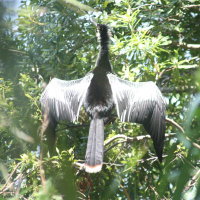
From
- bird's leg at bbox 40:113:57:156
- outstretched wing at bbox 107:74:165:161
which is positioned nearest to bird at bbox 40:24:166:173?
outstretched wing at bbox 107:74:165:161

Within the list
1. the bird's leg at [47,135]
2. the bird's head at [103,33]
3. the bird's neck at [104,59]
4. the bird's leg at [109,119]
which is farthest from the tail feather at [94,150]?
the bird's leg at [47,135]

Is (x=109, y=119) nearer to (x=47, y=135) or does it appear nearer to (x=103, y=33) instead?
(x=103, y=33)

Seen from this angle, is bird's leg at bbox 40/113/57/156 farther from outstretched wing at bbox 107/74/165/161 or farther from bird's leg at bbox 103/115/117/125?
bird's leg at bbox 103/115/117/125

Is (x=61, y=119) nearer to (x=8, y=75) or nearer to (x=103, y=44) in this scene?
(x=103, y=44)

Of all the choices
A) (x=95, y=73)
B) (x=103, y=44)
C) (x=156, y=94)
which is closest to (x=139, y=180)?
(x=156, y=94)

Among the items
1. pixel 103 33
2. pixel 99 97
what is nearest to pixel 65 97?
pixel 99 97

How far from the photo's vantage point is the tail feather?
316 cm

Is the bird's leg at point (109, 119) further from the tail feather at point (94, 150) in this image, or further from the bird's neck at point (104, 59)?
the bird's neck at point (104, 59)

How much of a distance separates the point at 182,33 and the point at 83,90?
128 cm

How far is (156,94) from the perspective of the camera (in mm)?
3742

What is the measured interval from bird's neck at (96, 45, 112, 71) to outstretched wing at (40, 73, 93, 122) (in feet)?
0.78

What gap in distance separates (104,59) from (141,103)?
0.68m

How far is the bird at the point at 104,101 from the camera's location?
362cm

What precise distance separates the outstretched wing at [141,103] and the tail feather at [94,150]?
0.83ft
